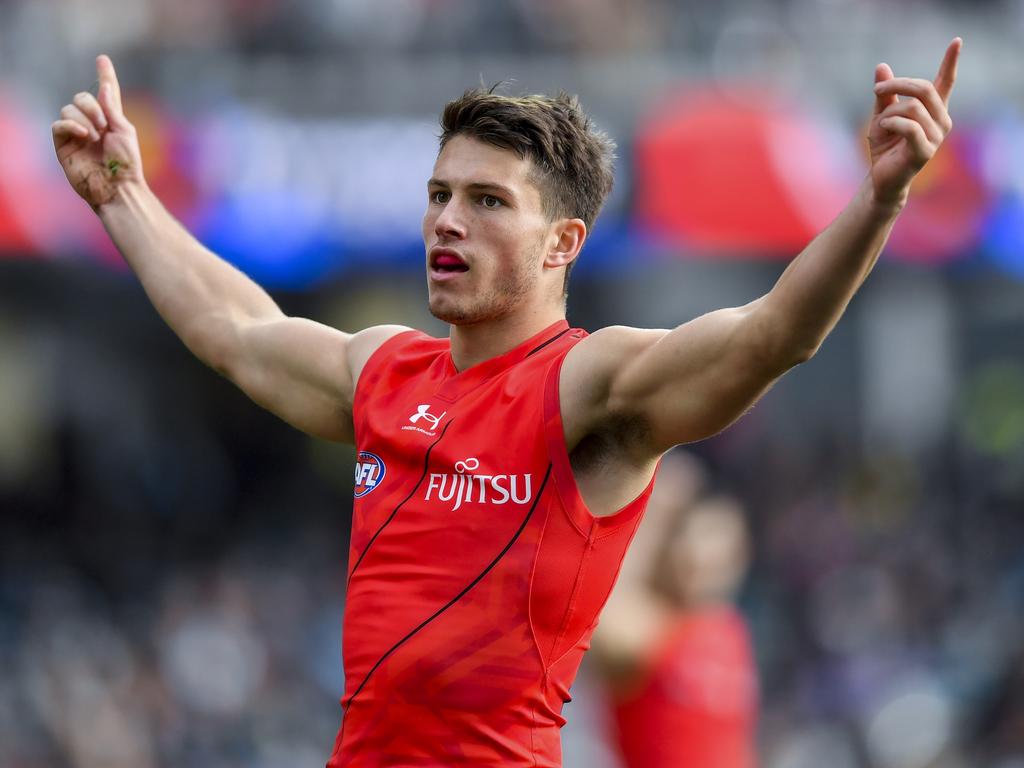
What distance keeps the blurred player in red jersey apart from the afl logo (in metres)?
2.74

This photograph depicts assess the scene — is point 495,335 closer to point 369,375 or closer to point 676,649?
point 369,375

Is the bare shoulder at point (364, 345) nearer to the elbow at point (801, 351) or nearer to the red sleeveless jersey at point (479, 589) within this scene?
the red sleeveless jersey at point (479, 589)

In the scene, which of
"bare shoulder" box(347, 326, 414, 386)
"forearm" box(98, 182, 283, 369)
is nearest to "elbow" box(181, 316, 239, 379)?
"forearm" box(98, 182, 283, 369)

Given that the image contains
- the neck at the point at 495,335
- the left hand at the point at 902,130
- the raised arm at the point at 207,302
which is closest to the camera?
the left hand at the point at 902,130

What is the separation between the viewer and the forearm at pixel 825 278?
149 inches

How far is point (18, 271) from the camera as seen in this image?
61.2 ft

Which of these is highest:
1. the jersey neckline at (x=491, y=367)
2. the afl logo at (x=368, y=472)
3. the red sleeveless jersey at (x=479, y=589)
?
the jersey neckline at (x=491, y=367)

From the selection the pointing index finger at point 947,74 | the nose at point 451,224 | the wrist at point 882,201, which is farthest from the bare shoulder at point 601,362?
the pointing index finger at point 947,74

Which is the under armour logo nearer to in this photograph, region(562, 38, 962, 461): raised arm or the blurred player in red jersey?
region(562, 38, 962, 461): raised arm

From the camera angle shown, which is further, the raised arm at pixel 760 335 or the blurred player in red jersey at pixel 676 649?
the blurred player in red jersey at pixel 676 649

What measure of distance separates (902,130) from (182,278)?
2.49 m

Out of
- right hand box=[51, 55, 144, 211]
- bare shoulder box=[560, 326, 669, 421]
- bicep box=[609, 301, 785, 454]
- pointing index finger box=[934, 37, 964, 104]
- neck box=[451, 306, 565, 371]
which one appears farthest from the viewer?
right hand box=[51, 55, 144, 211]

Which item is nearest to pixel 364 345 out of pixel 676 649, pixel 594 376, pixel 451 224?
pixel 451 224

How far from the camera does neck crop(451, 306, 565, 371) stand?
182 inches
